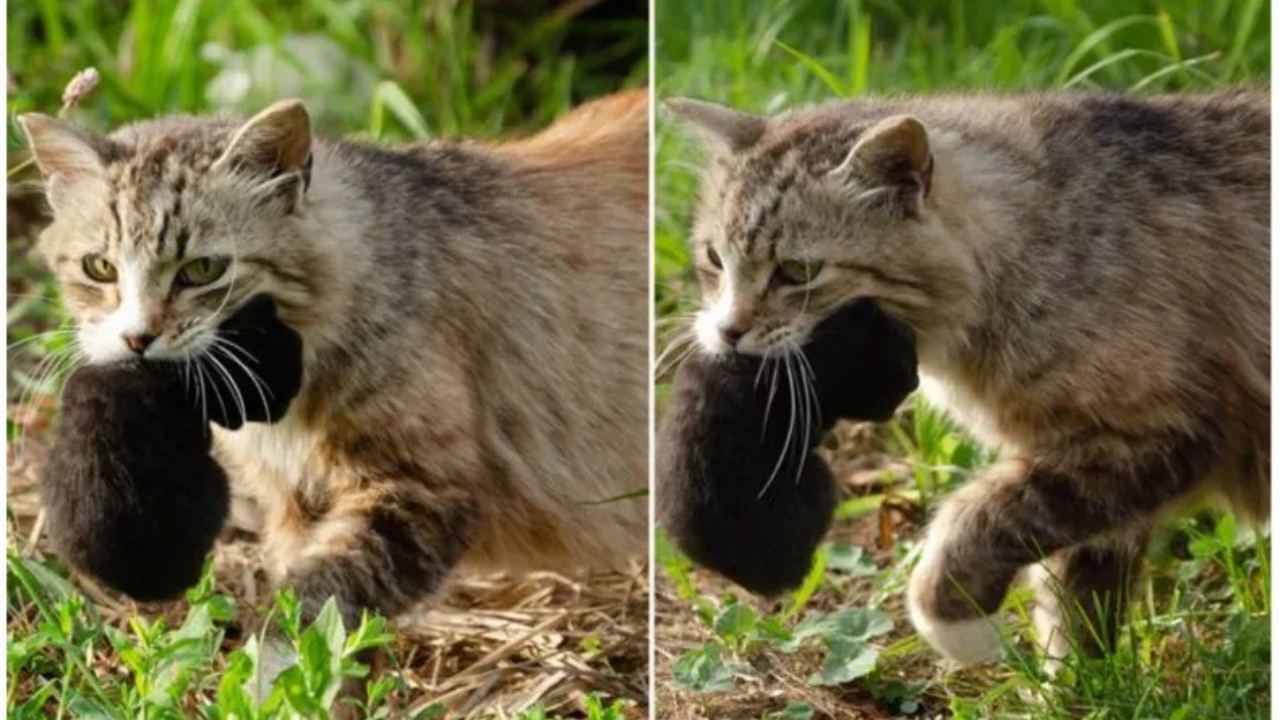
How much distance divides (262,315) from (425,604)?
44cm

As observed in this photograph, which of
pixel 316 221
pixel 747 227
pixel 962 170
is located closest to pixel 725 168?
pixel 747 227

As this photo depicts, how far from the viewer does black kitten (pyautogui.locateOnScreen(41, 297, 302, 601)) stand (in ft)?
9.48

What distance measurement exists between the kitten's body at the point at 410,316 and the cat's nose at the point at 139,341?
0.02 m

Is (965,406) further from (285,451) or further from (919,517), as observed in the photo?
(285,451)

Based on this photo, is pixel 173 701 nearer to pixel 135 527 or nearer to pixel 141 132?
pixel 135 527

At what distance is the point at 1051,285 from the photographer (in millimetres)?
2861

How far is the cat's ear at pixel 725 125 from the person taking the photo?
117 inches

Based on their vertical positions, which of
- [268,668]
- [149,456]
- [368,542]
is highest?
[149,456]

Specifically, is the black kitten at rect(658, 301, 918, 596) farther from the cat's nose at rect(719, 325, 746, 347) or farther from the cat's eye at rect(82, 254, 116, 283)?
the cat's eye at rect(82, 254, 116, 283)

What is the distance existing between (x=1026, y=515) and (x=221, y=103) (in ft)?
5.02

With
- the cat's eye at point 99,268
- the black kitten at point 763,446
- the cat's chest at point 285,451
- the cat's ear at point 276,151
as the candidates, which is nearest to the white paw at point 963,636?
the black kitten at point 763,446

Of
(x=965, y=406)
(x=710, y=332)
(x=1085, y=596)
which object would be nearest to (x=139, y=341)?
(x=710, y=332)

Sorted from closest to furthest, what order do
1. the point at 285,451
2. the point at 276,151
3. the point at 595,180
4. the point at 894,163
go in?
the point at 894,163, the point at 276,151, the point at 285,451, the point at 595,180

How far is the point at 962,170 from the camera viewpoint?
288 centimetres
